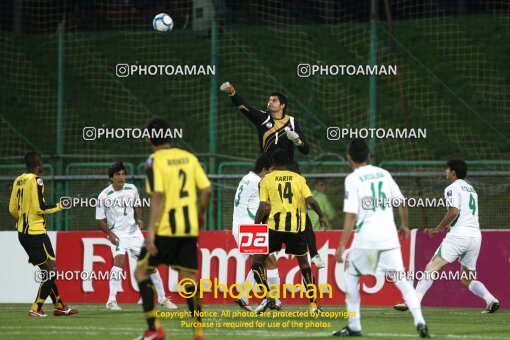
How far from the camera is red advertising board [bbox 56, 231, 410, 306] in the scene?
63.8 feet

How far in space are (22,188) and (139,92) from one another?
14071 millimetres

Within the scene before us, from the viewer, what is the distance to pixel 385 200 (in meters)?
12.3

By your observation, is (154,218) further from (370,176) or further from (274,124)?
(274,124)

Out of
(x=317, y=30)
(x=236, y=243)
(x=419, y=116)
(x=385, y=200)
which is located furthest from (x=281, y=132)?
(x=317, y=30)

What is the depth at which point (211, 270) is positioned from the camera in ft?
65.6

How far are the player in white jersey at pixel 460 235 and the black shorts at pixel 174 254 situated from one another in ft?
20.7

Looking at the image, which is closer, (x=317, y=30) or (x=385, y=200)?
(x=385, y=200)

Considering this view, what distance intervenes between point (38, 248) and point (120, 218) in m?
1.87

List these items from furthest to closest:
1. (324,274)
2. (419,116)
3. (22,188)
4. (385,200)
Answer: (419,116), (324,274), (22,188), (385,200)

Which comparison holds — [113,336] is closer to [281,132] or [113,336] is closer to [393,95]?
[281,132]

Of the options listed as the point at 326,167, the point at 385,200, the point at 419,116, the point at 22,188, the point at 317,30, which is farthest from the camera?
the point at 317,30

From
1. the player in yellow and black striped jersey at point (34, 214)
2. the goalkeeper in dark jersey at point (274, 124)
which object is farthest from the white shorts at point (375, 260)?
the player in yellow and black striped jersey at point (34, 214)

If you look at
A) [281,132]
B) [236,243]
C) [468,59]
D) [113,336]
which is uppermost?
[468,59]

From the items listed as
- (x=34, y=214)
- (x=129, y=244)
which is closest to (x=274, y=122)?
(x=129, y=244)
